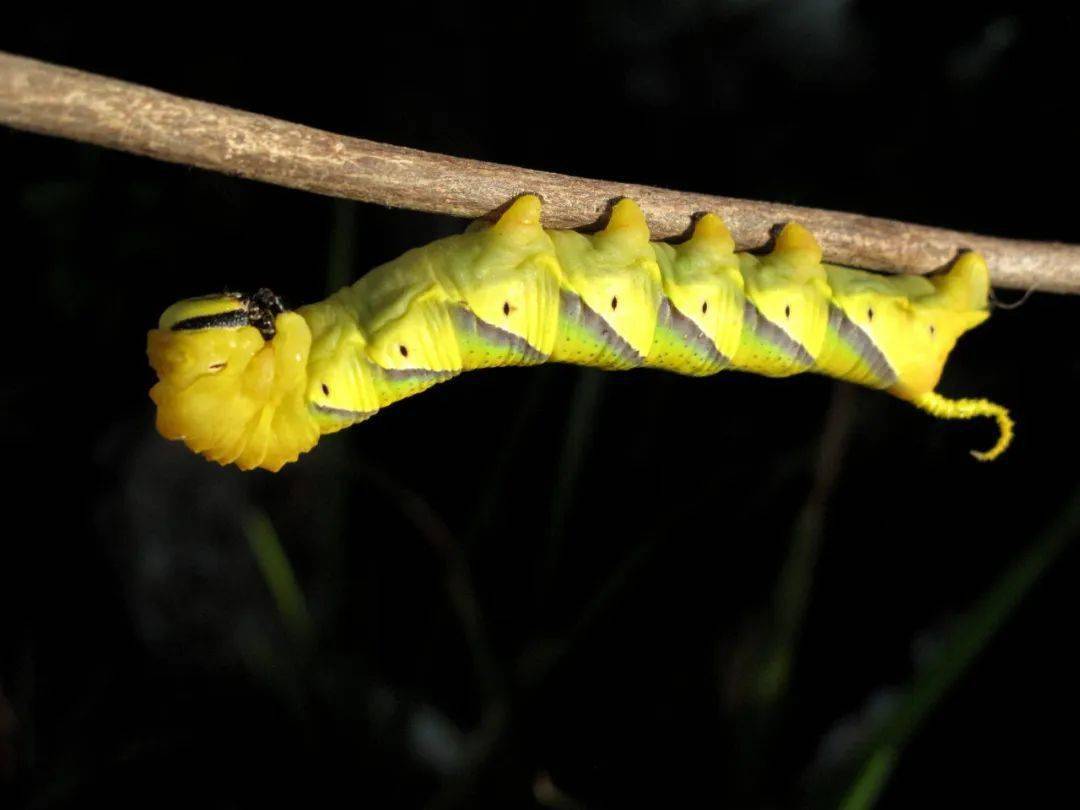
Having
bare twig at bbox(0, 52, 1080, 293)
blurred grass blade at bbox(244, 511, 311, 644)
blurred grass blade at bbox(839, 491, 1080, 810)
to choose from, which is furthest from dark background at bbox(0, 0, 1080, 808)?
bare twig at bbox(0, 52, 1080, 293)

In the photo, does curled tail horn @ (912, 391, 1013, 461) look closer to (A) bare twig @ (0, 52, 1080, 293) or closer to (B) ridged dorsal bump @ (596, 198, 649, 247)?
(A) bare twig @ (0, 52, 1080, 293)

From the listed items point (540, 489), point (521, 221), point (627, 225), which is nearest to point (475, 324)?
point (521, 221)

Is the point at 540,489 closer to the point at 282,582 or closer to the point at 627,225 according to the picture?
the point at 282,582

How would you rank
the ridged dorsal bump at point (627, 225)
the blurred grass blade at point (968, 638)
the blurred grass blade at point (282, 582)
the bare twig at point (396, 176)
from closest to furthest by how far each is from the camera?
the bare twig at point (396, 176), the ridged dorsal bump at point (627, 225), the blurred grass blade at point (968, 638), the blurred grass blade at point (282, 582)

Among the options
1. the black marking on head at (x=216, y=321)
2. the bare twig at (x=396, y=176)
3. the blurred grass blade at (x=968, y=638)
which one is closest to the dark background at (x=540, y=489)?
the blurred grass blade at (x=968, y=638)

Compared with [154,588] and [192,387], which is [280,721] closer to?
[154,588]

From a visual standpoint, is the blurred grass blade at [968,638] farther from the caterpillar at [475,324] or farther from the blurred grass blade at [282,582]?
the blurred grass blade at [282,582]

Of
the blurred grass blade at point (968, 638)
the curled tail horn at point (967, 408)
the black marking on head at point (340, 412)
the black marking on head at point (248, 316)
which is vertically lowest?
the blurred grass blade at point (968, 638)
